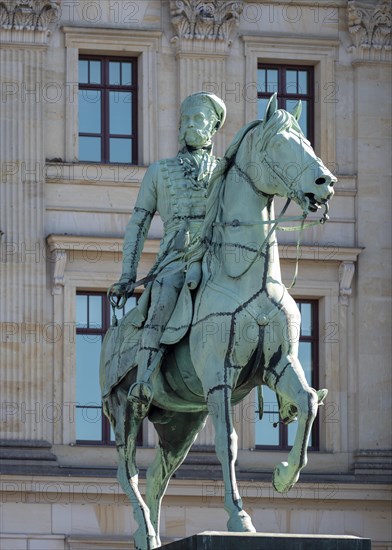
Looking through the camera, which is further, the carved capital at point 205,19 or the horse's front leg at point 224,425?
the carved capital at point 205,19

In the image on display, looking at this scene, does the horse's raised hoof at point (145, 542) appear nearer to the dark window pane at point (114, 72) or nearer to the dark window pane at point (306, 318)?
the dark window pane at point (306, 318)

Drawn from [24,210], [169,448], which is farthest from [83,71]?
[169,448]

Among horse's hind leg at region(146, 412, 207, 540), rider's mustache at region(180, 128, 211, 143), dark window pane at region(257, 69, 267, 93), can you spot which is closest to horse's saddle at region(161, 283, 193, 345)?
horse's hind leg at region(146, 412, 207, 540)

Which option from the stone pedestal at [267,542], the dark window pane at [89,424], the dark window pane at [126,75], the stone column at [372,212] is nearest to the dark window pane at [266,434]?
the stone column at [372,212]

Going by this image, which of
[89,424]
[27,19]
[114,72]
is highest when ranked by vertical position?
[27,19]

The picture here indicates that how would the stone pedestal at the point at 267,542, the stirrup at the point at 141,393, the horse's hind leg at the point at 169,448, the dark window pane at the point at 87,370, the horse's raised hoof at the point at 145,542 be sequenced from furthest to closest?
1. the dark window pane at the point at 87,370
2. the horse's hind leg at the point at 169,448
3. the horse's raised hoof at the point at 145,542
4. the stirrup at the point at 141,393
5. the stone pedestal at the point at 267,542

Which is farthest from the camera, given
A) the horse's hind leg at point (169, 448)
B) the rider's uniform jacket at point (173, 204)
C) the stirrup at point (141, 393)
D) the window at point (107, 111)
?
the window at point (107, 111)

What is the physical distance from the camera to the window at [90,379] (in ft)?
121

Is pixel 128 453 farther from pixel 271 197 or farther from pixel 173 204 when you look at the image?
pixel 271 197

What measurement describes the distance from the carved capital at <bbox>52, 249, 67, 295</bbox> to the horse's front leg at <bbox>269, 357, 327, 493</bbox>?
17601 millimetres

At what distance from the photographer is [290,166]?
64.4ft

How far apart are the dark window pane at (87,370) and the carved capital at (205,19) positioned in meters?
3.98

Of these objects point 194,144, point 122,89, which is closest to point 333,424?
point 122,89

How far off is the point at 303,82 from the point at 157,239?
289 centimetres
